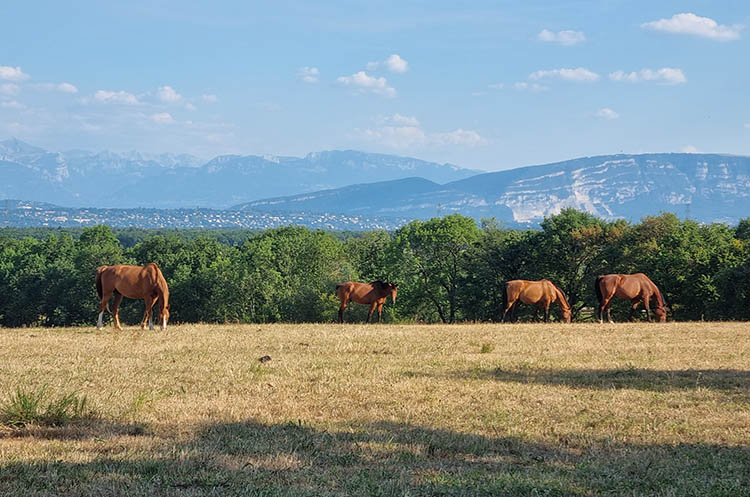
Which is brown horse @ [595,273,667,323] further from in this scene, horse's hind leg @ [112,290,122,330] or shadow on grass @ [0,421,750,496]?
shadow on grass @ [0,421,750,496]

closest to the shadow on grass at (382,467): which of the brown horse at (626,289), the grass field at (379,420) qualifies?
the grass field at (379,420)

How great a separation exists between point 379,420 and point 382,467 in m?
2.40

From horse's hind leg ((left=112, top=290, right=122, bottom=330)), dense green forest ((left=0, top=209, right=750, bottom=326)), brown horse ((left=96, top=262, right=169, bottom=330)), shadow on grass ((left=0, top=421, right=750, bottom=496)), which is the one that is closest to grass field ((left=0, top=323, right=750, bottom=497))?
shadow on grass ((left=0, top=421, right=750, bottom=496))

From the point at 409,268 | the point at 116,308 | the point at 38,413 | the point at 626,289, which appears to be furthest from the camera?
the point at 409,268

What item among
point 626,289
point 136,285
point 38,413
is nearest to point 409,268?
point 626,289

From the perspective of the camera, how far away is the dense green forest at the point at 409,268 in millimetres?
47406

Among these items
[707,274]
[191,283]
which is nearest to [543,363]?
[707,274]

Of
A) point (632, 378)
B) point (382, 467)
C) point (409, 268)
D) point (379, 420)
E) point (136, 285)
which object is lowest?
point (409, 268)

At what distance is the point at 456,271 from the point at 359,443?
5661 centimetres

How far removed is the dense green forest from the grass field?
3060cm

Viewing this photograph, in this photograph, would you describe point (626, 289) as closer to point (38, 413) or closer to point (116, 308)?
point (116, 308)

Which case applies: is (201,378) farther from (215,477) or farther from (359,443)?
(215,477)

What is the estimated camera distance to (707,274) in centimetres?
4619

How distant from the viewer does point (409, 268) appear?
67.2 m
